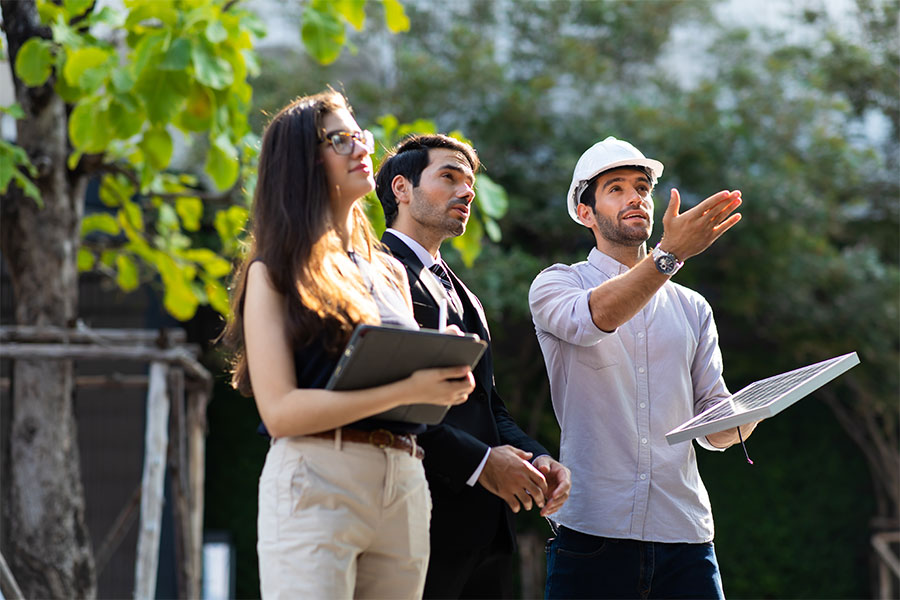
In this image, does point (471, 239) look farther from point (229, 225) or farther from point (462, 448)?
point (462, 448)

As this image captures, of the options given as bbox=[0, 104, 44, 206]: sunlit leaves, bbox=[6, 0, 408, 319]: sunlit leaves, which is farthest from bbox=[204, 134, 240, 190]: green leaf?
bbox=[0, 104, 44, 206]: sunlit leaves

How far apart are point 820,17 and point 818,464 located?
13.1 feet

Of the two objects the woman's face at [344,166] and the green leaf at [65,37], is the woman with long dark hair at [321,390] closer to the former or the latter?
the woman's face at [344,166]

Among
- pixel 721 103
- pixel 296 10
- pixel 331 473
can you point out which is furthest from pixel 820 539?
pixel 331 473

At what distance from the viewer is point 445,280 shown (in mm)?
2605

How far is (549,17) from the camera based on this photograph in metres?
9.09

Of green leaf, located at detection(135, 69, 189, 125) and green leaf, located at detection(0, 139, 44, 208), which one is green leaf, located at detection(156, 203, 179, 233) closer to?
green leaf, located at detection(0, 139, 44, 208)

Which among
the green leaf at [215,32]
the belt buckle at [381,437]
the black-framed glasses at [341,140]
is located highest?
the green leaf at [215,32]

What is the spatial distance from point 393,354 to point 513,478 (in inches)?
27.0

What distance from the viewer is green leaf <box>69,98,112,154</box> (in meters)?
3.90

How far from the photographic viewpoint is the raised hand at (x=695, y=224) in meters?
2.21

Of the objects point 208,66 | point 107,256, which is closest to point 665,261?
point 208,66

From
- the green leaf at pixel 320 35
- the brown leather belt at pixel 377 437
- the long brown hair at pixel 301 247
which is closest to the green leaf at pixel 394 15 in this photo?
the green leaf at pixel 320 35

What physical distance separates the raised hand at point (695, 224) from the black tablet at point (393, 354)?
64 cm
